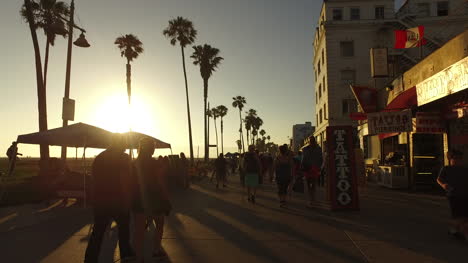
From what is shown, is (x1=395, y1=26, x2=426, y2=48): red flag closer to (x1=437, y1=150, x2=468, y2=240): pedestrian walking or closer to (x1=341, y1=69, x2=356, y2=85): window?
(x1=437, y1=150, x2=468, y2=240): pedestrian walking

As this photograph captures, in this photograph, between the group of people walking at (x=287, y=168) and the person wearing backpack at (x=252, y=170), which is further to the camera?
the person wearing backpack at (x=252, y=170)

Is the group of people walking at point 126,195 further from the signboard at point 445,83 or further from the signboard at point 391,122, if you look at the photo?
the signboard at point 391,122

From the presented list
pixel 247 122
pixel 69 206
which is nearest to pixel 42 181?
pixel 69 206

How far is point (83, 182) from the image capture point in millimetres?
12234

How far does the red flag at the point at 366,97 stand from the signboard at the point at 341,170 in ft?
39.0

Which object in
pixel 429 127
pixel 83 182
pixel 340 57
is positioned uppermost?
pixel 340 57

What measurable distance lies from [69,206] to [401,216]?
9.85m

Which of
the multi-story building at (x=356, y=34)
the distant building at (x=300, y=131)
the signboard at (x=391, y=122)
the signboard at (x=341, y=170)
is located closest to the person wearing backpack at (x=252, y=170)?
the signboard at (x=341, y=170)

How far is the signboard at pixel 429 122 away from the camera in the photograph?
1466 centimetres

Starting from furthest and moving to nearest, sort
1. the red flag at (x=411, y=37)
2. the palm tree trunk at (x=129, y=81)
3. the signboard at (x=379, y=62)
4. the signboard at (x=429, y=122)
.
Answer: the palm tree trunk at (x=129, y=81), the signboard at (x=379, y=62), the red flag at (x=411, y=37), the signboard at (x=429, y=122)

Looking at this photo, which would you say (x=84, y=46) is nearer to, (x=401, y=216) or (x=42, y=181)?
(x=42, y=181)

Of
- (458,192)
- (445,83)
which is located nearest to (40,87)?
(445,83)

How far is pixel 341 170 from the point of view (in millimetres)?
10516

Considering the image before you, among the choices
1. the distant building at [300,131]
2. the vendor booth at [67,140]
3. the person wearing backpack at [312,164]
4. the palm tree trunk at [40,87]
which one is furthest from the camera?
the distant building at [300,131]
